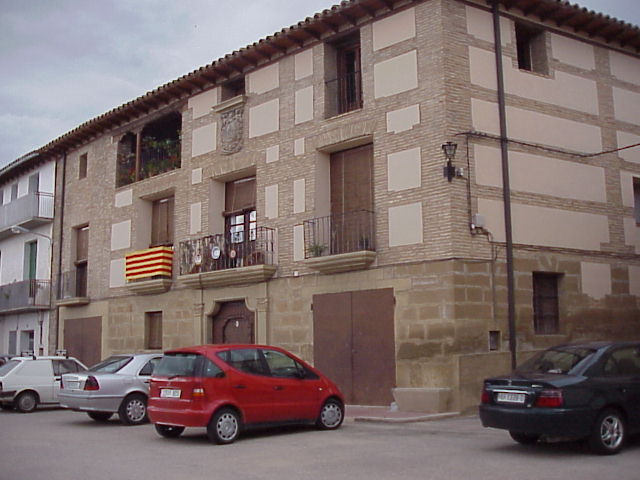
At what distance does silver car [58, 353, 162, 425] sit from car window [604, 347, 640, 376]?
7.96m

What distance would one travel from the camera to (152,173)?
2258cm

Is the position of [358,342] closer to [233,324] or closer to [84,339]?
[233,324]

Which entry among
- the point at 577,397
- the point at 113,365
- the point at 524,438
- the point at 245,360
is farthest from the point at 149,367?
the point at 577,397

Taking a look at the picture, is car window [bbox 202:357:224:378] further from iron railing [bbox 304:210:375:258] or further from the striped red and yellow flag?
the striped red and yellow flag

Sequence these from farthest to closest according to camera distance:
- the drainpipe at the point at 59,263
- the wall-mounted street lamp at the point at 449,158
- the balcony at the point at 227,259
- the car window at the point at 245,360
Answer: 1. the drainpipe at the point at 59,263
2. the balcony at the point at 227,259
3. the wall-mounted street lamp at the point at 449,158
4. the car window at the point at 245,360

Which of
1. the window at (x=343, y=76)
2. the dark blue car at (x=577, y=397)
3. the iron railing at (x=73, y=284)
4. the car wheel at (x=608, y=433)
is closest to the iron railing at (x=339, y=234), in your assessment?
the window at (x=343, y=76)

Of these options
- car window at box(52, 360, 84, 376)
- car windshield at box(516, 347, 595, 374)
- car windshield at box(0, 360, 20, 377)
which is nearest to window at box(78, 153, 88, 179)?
car windshield at box(0, 360, 20, 377)

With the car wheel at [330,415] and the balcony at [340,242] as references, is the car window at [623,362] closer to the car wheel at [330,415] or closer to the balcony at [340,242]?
the car wheel at [330,415]

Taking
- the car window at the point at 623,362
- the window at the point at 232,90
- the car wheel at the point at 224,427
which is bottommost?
the car wheel at the point at 224,427

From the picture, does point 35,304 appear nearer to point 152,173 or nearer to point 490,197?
point 152,173

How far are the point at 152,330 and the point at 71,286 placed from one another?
205 inches

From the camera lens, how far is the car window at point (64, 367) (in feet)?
56.1

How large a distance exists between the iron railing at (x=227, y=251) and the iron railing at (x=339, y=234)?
146 centimetres

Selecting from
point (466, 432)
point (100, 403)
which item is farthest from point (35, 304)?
point (466, 432)
